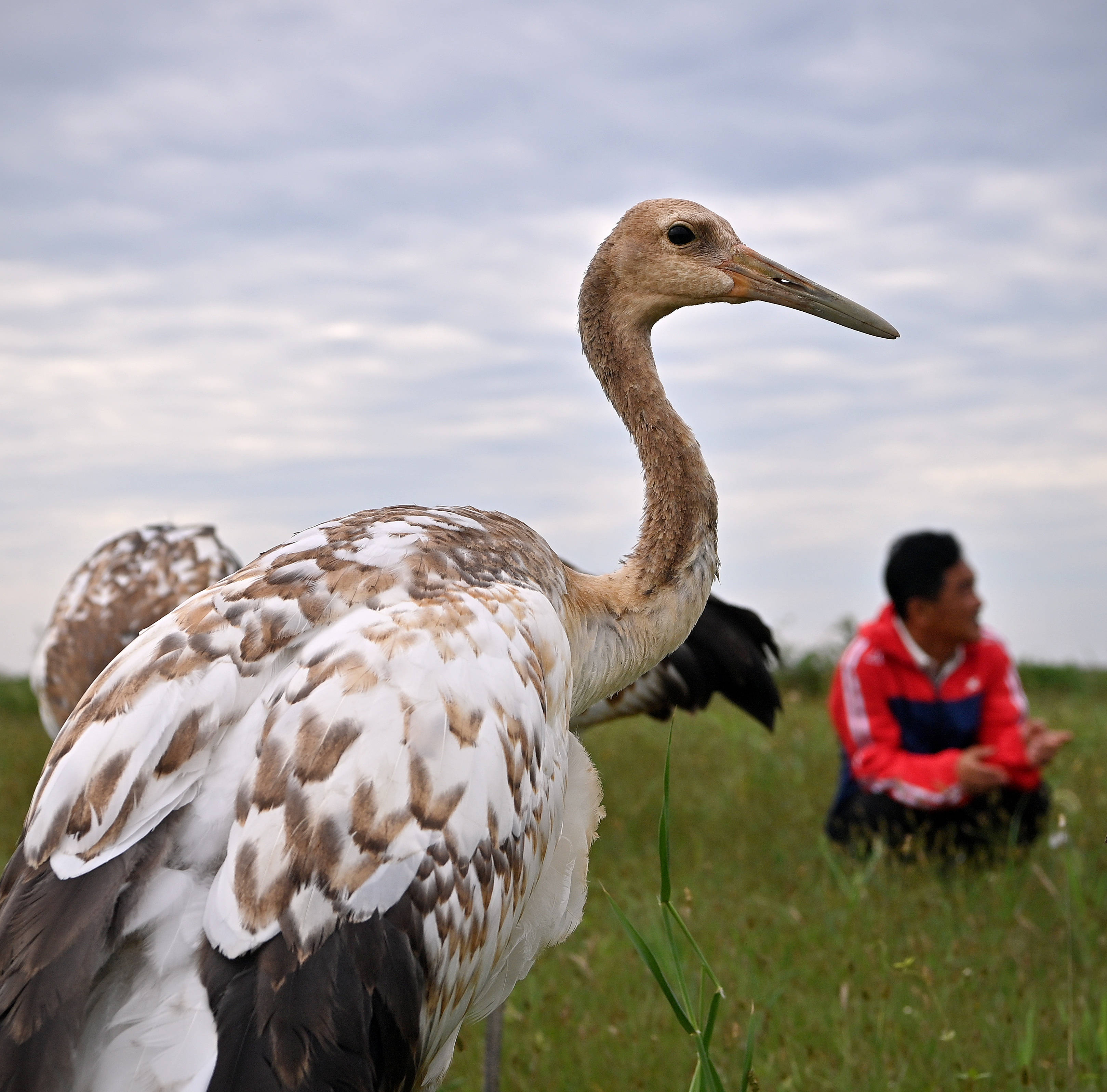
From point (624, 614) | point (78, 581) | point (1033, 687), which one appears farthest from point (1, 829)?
point (1033, 687)

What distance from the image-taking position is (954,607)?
5980mm

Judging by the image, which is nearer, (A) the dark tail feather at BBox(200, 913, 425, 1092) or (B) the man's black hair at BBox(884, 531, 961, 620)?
(A) the dark tail feather at BBox(200, 913, 425, 1092)

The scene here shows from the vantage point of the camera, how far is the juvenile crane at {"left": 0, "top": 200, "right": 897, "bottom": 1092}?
7.14 ft

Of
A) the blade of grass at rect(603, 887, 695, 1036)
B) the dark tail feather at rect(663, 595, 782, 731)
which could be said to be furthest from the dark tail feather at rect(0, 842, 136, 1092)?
the dark tail feather at rect(663, 595, 782, 731)

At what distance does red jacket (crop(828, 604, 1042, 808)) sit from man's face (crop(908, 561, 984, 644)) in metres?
0.15

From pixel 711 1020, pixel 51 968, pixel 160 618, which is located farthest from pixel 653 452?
pixel 160 618

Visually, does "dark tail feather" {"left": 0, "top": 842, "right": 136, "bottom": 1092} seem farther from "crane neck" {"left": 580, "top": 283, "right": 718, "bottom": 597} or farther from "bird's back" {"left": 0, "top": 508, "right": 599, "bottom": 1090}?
"crane neck" {"left": 580, "top": 283, "right": 718, "bottom": 597}

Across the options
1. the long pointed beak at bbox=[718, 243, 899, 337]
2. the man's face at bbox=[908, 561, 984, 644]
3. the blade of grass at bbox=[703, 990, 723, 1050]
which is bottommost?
the blade of grass at bbox=[703, 990, 723, 1050]

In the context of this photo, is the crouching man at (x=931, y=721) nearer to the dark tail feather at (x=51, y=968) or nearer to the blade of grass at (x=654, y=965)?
the blade of grass at (x=654, y=965)

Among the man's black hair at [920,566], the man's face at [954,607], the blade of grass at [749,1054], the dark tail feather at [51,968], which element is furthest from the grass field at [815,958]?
the dark tail feather at [51,968]

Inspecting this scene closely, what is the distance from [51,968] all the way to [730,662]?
3577mm

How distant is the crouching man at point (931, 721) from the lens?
5949mm

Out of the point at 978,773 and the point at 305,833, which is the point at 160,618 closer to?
the point at 305,833

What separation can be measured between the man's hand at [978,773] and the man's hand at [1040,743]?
0.15m
